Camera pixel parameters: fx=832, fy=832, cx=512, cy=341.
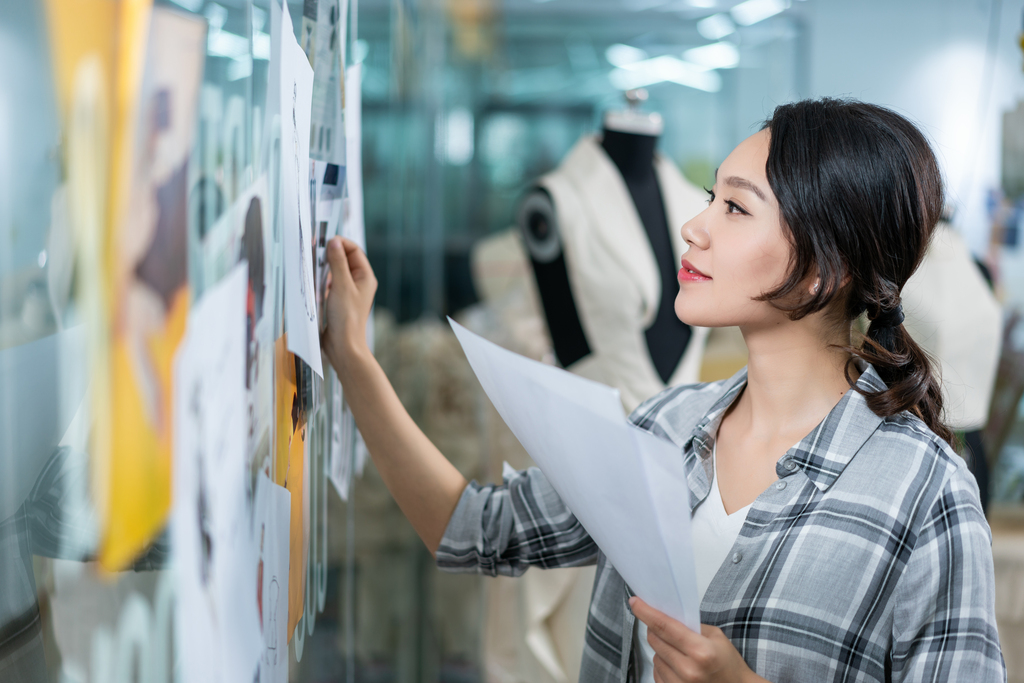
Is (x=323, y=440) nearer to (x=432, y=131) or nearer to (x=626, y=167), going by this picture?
(x=626, y=167)

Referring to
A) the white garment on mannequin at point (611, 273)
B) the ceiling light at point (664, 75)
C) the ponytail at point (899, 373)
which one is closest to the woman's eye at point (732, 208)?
the ponytail at point (899, 373)

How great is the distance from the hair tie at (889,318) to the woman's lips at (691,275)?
0.56 feet

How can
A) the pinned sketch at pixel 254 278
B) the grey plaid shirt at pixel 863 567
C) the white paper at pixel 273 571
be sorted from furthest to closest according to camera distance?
the grey plaid shirt at pixel 863 567 < the white paper at pixel 273 571 < the pinned sketch at pixel 254 278

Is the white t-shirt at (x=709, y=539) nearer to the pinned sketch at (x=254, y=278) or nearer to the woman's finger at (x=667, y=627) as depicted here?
the woman's finger at (x=667, y=627)

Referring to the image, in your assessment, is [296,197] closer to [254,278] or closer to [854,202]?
[254,278]

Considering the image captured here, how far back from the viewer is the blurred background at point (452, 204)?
10.8 inches

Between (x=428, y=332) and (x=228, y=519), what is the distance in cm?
192

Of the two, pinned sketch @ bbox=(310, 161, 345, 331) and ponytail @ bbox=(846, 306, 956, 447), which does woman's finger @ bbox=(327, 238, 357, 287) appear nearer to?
pinned sketch @ bbox=(310, 161, 345, 331)

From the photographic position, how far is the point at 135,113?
0.95 feet

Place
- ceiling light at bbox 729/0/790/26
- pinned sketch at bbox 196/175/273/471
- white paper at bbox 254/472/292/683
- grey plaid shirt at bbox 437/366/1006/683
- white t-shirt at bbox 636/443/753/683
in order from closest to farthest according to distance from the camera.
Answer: pinned sketch at bbox 196/175/273/471 → white paper at bbox 254/472/292/683 → grey plaid shirt at bbox 437/366/1006/683 → white t-shirt at bbox 636/443/753/683 → ceiling light at bbox 729/0/790/26

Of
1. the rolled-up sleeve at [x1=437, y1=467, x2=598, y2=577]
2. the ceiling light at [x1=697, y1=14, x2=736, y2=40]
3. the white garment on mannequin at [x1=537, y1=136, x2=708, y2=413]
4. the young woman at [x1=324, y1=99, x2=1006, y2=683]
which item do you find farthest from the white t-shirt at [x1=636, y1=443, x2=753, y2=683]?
the ceiling light at [x1=697, y1=14, x2=736, y2=40]

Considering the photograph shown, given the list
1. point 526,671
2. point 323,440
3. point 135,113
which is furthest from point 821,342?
point 526,671

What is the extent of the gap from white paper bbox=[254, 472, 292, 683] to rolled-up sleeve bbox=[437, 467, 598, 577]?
259mm

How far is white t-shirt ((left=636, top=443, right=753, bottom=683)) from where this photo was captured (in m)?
0.70
